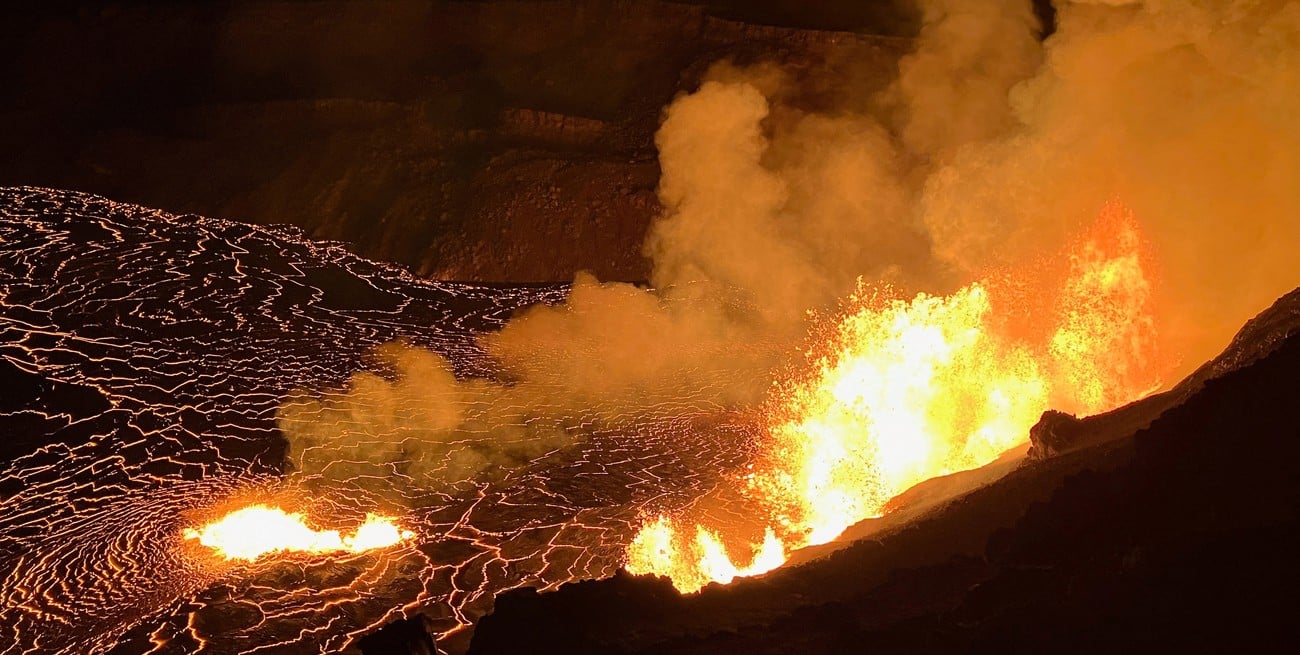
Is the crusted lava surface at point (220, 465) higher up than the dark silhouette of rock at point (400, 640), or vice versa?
the crusted lava surface at point (220, 465)

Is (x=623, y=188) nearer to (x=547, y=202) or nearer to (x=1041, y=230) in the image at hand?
(x=547, y=202)

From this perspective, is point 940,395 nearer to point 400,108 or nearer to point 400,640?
point 400,640

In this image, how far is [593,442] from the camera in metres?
14.9

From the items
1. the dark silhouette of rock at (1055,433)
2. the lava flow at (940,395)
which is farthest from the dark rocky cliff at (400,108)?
the dark silhouette of rock at (1055,433)

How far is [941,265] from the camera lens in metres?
18.9

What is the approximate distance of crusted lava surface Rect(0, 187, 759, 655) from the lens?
9.80 m

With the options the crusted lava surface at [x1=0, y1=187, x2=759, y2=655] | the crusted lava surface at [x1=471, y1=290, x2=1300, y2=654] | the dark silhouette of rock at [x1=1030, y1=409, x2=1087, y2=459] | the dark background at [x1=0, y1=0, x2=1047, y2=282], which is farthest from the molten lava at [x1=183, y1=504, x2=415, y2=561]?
the dark background at [x1=0, y1=0, x2=1047, y2=282]

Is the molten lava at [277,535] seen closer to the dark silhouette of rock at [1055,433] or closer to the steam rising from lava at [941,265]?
the steam rising from lava at [941,265]

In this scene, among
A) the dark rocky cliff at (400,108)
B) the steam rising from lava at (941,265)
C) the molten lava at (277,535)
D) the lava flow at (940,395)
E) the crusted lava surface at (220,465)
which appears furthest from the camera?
the dark rocky cliff at (400,108)

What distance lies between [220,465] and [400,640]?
848 cm

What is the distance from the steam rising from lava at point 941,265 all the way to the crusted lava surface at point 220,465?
36.3 inches

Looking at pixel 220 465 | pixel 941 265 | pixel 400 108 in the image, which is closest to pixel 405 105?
pixel 400 108

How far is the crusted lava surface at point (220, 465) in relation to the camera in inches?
386

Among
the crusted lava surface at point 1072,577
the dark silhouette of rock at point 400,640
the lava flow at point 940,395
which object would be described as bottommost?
the crusted lava surface at point 1072,577
